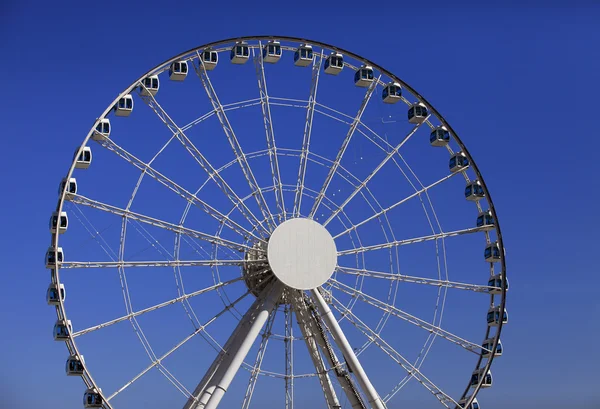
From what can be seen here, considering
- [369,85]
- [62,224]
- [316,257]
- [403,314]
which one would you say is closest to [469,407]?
[403,314]

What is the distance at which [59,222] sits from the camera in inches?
1823

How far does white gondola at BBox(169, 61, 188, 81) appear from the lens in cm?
4966

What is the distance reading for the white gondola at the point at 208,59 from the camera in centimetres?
5041

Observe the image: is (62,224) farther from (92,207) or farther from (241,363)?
(241,363)

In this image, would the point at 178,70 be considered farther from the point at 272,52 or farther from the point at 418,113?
the point at 418,113

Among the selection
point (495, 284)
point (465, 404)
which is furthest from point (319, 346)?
point (495, 284)

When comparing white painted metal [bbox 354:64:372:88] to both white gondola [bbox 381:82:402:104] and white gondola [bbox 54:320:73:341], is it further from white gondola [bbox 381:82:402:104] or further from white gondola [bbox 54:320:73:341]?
white gondola [bbox 54:320:73:341]

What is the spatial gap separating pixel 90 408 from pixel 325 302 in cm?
949

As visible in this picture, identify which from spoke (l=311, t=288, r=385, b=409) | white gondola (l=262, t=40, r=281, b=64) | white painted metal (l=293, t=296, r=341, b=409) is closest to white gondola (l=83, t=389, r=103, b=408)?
white painted metal (l=293, t=296, r=341, b=409)

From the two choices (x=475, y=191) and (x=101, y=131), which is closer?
(x=101, y=131)

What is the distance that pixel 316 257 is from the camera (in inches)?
1923

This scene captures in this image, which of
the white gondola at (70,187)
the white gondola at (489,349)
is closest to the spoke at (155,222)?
the white gondola at (70,187)

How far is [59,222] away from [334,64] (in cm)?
1288

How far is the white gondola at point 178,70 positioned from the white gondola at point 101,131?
3.34 meters
